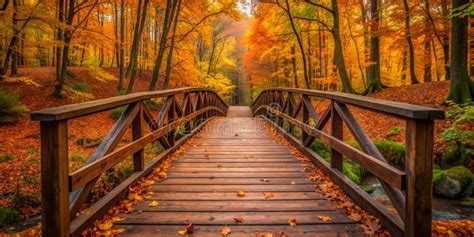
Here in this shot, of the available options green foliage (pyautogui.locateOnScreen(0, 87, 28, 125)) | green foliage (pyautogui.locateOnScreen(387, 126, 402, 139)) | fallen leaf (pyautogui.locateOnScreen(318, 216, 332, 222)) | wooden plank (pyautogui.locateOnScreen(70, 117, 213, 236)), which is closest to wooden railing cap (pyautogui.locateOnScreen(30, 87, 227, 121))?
wooden plank (pyautogui.locateOnScreen(70, 117, 213, 236))

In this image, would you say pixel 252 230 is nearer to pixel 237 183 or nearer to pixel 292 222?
pixel 292 222

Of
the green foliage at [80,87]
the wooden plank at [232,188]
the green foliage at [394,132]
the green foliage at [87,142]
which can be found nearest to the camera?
the wooden plank at [232,188]

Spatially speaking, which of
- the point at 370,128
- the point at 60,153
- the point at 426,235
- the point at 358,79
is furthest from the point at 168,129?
the point at 358,79

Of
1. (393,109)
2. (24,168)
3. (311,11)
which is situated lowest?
(24,168)

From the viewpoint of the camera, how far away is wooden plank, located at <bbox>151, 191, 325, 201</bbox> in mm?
3334

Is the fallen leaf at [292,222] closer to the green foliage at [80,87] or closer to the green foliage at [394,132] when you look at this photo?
the green foliage at [394,132]

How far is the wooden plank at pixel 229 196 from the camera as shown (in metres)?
3.33

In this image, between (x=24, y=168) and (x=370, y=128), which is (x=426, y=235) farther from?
(x=370, y=128)

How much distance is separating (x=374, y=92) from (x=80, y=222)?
46.6ft

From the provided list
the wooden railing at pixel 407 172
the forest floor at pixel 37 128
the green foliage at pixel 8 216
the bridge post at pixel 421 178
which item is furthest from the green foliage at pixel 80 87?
the bridge post at pixel 421 178

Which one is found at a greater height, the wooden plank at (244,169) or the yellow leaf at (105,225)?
the wooden plank at (244,169)

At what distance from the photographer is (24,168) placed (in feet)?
21.1

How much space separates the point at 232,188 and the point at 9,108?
10.9 m

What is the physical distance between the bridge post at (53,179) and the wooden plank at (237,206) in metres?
0.97
